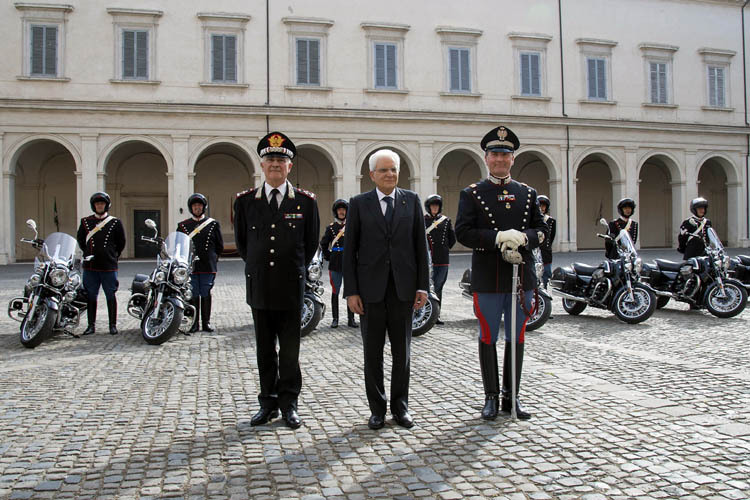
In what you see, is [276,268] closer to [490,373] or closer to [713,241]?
[490,373]

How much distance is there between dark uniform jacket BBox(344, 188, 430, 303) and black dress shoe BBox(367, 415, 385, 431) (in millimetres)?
757

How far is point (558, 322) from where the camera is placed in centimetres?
950

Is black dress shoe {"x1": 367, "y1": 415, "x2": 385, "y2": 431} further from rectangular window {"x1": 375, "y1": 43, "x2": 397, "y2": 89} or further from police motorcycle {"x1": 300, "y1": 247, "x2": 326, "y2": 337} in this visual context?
rectangular window {"x1": 375, "y1": 43, "x2": 397, "y2": 89}

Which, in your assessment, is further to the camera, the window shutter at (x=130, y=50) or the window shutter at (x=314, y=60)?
the window shutter at (x=314, y=60)

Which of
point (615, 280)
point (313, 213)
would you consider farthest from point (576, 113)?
point (313, 213)

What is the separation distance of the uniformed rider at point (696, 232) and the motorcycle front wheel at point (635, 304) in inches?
70.9

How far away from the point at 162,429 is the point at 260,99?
22094 mm

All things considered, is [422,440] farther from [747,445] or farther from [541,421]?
[747,445]

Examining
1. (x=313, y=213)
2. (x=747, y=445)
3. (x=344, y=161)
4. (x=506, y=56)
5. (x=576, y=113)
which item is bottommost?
(x=747, y=445)

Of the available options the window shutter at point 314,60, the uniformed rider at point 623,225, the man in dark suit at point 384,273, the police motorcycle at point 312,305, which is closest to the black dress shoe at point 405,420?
the man in dark suit at point 384,273

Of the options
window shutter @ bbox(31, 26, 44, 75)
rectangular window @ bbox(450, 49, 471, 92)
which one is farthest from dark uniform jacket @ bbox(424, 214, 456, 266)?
window shutter @ bbox(31, 26, 44, 75)

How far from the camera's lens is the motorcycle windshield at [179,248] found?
27.2 feet

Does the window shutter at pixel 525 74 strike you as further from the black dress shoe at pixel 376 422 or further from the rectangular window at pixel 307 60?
the black dress shoe at pixel 376 422

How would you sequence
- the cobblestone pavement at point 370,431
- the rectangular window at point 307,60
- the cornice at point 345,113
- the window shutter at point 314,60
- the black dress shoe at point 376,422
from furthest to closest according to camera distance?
the window shutter at point 314,60 < the rectangular window at point 307,60 < the cornice at point 345,113 < the black dress shoe at point 376,422 < the cobblestone pavement at point 370,431
